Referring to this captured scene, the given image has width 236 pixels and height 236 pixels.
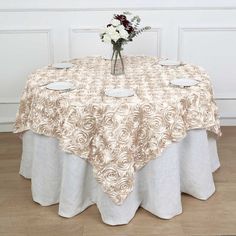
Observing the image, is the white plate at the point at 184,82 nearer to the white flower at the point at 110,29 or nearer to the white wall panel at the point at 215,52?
the white flower at the point at 110,29

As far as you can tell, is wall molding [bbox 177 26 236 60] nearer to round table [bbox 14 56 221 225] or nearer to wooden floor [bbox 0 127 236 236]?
round table [bbox 14 56 221 225]

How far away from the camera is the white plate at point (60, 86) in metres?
2.38

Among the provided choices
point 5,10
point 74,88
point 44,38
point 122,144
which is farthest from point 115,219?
point 5,10

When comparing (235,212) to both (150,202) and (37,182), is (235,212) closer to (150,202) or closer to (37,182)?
(150,202)

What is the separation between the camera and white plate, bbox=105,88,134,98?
226cm

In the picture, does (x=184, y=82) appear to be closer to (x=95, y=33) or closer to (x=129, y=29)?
(x=129, y=29)

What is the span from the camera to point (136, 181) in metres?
2.30

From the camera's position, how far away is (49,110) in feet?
7.55

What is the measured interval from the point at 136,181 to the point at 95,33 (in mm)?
1708

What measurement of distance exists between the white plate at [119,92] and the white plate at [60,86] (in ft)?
0.80

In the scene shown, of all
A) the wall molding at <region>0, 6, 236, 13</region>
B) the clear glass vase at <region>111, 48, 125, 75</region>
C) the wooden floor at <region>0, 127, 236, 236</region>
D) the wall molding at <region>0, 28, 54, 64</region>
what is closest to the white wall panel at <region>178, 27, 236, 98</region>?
the wall molding at <region>0, 6, 236, 13</region>

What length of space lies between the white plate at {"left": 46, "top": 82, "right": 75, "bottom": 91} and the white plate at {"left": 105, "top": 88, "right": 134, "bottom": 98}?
0.24 m
